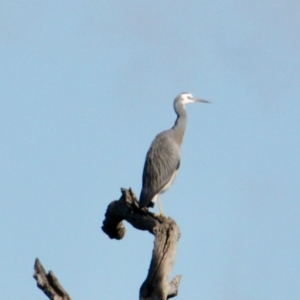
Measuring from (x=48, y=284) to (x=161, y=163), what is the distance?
5.79 m

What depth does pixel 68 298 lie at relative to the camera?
962cm

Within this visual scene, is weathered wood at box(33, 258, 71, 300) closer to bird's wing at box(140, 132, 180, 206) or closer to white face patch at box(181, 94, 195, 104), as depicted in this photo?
bird's wing at box(140, 132, 180, 206)

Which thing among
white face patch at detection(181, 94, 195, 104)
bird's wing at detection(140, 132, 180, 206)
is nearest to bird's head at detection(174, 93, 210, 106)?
white face patch at detection(181, 94, 195, 104)

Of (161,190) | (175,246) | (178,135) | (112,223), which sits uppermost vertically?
(178,135)

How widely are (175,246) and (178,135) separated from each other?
5.37 meters

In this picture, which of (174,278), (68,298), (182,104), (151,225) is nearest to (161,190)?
(182,104)

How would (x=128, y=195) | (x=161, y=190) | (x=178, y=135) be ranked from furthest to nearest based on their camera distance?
1. (x=178, y=135)
2. (x=161, y=190)
3. (x=128, y=195)

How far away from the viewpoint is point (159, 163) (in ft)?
49.8

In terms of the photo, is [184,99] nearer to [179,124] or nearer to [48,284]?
[179,124]

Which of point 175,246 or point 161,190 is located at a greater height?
point 161,190

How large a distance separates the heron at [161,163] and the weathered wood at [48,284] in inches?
178

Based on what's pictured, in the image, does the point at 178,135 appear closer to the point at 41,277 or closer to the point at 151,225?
the point at 151,225

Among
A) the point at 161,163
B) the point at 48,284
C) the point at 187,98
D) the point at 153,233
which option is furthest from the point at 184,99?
the point at 48,284

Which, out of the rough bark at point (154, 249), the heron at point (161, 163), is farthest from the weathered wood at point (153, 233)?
the heron at point (161, 163)
